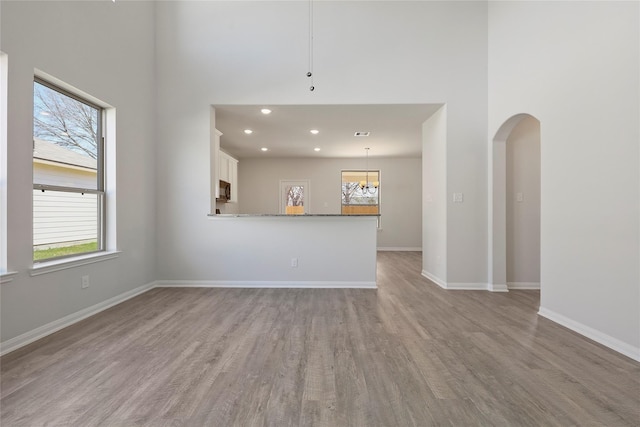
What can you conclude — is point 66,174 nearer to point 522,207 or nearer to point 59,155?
point 59,155

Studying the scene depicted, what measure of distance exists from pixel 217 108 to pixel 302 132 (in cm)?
170

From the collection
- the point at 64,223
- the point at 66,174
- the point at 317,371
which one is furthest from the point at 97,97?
the point at 317,371

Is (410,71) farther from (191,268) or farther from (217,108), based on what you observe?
(191,268)

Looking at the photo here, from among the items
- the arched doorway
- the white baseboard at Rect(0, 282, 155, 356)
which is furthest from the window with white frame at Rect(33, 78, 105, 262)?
the arched doorway

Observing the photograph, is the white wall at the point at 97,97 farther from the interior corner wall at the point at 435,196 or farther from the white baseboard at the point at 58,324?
the interior corner wall at the point at 435,196

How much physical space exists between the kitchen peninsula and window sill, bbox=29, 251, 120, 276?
1.27 metres

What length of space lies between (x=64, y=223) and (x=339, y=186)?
6.27 metres

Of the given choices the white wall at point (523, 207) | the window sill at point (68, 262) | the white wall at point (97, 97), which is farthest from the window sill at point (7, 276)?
the white wall at point (523, 207)

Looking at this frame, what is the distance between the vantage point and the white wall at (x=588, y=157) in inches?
86.4

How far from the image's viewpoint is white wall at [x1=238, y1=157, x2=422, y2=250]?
8273 mm

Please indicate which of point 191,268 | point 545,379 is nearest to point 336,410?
point 545,379

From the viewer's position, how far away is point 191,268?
165 inches

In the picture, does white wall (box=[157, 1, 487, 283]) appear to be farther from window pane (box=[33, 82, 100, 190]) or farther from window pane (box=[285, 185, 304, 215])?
window pane (box=[285, 185, 304, 215])

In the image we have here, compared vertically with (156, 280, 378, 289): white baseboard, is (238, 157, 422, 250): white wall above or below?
above
